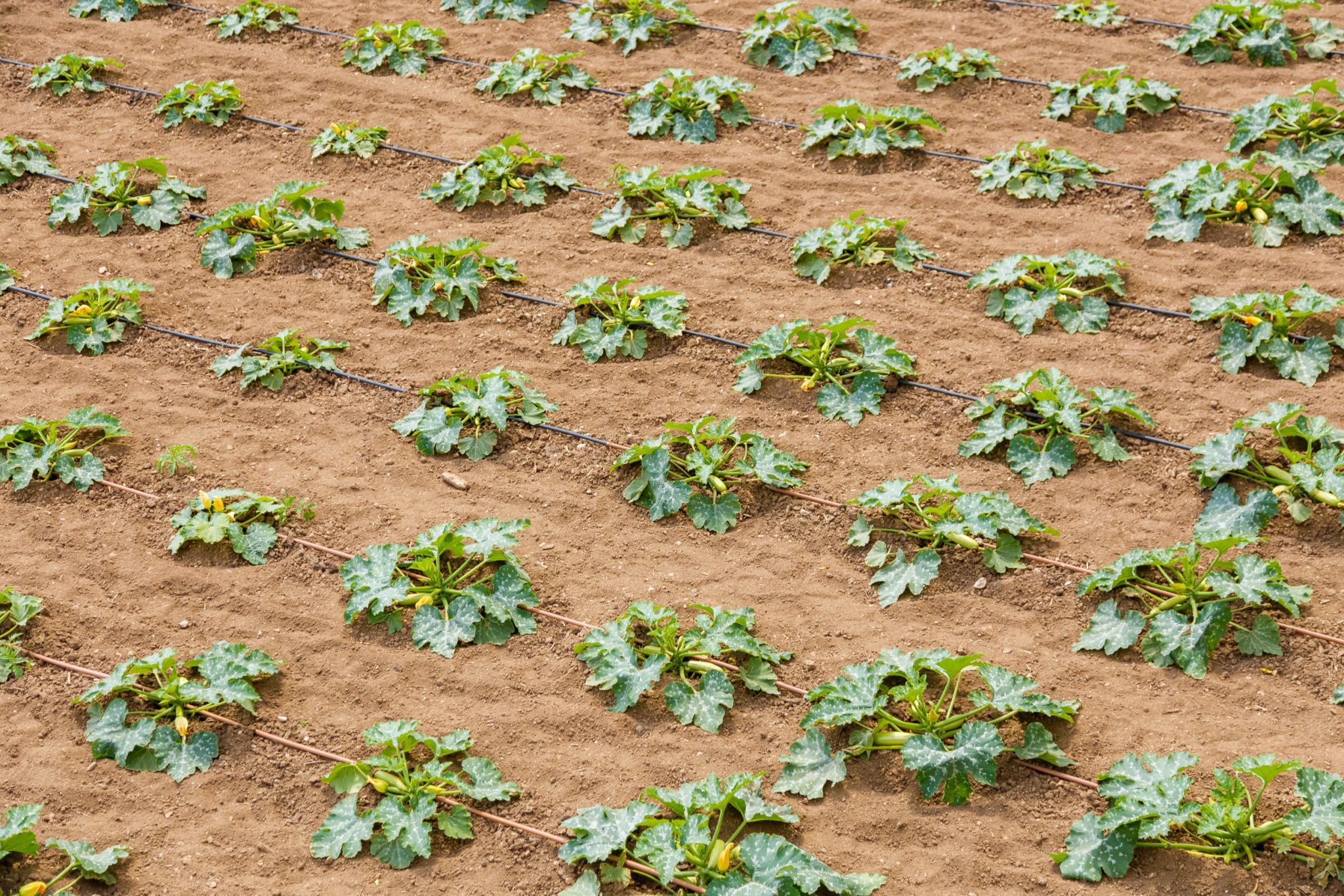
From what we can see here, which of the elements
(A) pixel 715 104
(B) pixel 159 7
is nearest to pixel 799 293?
(A) pixel 715 104

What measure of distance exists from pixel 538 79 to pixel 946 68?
8.09ft

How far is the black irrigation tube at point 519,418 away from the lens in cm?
510

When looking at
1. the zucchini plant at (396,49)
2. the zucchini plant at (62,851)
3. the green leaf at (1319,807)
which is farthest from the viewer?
the zucchini plant at (396,49)

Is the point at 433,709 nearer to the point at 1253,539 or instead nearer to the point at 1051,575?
the point at 1051,575

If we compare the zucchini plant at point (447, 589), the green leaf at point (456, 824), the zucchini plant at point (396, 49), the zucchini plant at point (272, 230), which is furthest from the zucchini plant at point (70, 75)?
the green leaf at point (456, 824)

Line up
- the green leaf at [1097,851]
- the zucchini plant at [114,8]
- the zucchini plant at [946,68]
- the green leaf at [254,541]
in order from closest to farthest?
the green leaf at [1097,851]
the green leaf at [254,541]
the zucchini plant at [946,68]
the zucchini plant at [114,8]

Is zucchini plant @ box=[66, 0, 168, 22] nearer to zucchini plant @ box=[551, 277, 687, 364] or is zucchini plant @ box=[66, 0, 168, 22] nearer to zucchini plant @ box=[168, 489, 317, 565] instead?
zucchini plant @ box=[551, 277, 687, 364]

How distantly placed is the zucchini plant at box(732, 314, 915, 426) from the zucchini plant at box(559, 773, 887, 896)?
1.98 meters

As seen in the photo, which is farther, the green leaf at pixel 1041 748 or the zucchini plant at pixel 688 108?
the zucchini plant at pixel 688 108

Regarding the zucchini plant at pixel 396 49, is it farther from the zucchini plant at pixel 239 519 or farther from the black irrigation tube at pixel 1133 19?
the zucchini plant at pixel 239 519

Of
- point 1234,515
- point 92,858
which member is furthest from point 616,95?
point 92,858

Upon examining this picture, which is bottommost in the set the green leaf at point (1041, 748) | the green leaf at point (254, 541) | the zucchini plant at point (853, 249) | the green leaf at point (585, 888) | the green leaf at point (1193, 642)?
the green leaf at point (585, 888)

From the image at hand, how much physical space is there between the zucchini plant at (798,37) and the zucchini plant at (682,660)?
4.46 m

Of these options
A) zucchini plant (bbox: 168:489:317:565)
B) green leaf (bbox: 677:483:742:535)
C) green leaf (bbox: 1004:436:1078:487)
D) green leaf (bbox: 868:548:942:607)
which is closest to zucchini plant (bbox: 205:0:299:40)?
zucchini plant (bbox: 168:489:317:565)
